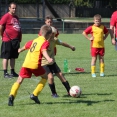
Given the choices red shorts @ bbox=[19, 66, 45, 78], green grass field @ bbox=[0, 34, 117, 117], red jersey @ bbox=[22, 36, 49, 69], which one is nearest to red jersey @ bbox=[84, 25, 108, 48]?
green grass field @ bbox=[0, 34, 117, 117]

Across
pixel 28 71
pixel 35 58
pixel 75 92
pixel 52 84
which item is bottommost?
pixel 75 92

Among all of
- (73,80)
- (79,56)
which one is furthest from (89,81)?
(79,56)

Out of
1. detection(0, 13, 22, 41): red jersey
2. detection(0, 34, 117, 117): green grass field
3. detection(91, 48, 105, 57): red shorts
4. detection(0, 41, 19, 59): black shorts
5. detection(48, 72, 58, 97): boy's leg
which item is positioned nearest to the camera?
detection(0, 34, 117, 117): green grass field

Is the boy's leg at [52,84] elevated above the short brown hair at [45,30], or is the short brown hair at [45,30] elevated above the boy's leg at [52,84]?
the short brown hair at [45,30]

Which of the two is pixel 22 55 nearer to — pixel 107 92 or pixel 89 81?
pixel 89 81

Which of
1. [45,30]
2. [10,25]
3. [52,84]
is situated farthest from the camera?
[10,25]

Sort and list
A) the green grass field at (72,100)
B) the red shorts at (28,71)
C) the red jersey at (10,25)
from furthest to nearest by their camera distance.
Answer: the red jersey at (10,25) → the red shorts at (28,71) → the green grass field at (72,100)

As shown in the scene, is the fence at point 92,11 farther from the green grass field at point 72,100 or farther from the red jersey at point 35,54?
the red jersey at point 35,54

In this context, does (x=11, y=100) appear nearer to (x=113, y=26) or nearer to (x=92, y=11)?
(x=113, y=26)

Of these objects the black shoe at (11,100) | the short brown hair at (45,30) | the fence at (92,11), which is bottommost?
the fence at (92,11)

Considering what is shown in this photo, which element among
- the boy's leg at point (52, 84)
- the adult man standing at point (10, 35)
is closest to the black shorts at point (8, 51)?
the adult man standing at point (10, 35)

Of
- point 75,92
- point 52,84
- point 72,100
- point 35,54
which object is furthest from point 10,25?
point 35,54

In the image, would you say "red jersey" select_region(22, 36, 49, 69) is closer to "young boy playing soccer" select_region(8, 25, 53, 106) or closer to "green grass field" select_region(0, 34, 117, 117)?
"young boy playing soccer" select_region(8, 25, 53, 106)

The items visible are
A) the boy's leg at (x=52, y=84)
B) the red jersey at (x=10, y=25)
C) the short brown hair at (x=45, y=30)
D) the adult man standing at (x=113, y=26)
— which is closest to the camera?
the short brown hair at (x=45, y=30)
